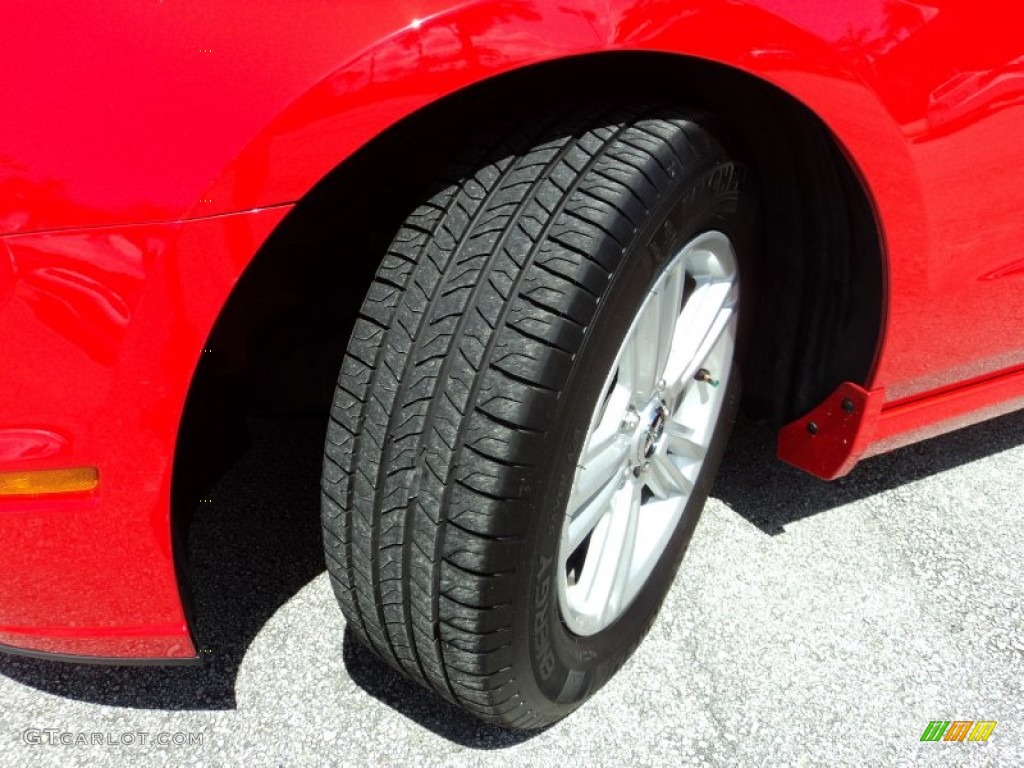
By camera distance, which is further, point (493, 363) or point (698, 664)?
point (698, 664)

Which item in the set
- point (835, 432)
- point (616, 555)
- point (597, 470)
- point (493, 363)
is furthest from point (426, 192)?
point (835, 432)

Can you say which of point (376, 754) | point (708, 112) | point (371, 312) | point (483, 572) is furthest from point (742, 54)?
point (376, 754)

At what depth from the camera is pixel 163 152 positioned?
0.89 m

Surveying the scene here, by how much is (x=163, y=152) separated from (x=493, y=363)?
17.4 inches

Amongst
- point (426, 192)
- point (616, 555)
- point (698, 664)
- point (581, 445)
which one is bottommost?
point (698, 664)

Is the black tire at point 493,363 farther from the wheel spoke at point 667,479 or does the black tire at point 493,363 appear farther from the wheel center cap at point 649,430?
the wheel spoke at point 667,479

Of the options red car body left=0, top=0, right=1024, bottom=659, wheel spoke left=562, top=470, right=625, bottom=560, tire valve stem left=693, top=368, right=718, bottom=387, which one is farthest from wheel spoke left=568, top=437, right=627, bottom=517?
red car body left=0, top=0, right=1024, bottom=659

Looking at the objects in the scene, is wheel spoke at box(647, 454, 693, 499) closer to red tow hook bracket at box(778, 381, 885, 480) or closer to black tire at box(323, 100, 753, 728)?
red tow hook bracket at box(778, 381, 885, 480)

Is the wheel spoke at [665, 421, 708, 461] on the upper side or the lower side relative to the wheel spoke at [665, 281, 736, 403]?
lower

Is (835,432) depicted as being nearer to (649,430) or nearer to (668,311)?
(649,430)

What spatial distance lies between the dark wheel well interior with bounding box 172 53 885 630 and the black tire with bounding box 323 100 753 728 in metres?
0.09

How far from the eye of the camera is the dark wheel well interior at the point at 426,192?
120cm

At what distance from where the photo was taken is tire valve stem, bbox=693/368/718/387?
1.67 metres

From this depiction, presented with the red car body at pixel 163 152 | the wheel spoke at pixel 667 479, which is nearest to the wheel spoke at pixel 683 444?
the wheel spoke at pixel 667 479
